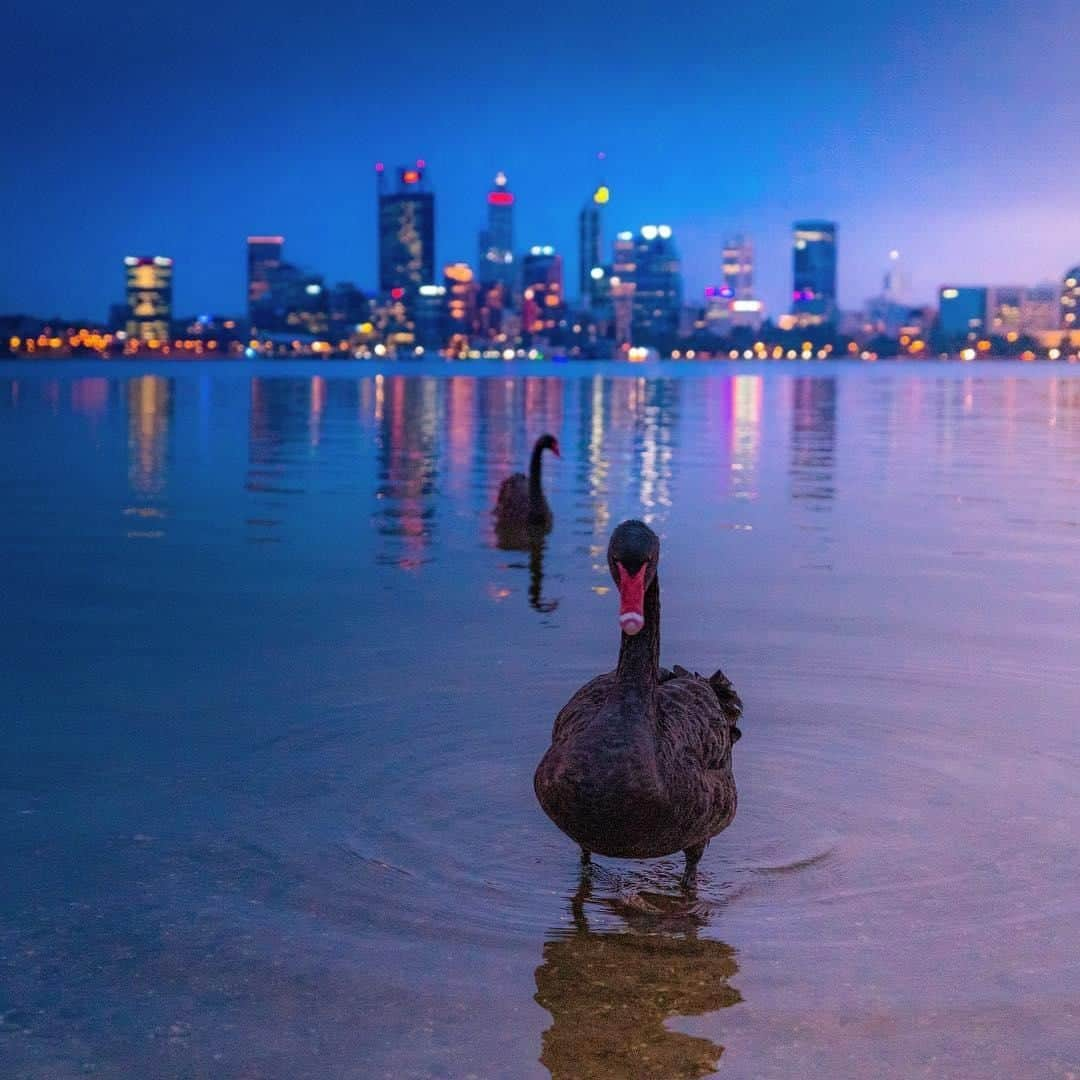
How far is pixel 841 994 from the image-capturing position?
17.7 ft

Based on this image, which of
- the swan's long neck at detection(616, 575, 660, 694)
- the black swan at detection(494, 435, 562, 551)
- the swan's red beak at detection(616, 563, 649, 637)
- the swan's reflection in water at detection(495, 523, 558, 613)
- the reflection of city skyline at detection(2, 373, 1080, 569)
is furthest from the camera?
the reflection of city skyline at detection(2, 373, 1080, 569)

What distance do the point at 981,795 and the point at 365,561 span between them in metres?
8.60

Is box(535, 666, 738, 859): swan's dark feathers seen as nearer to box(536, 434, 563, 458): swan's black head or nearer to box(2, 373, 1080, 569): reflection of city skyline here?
box(2, 373, 1080, 569): reflection of city skyline

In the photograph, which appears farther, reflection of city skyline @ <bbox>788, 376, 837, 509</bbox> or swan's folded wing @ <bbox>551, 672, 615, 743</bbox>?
reflection of city skyline @ <bbox>788, 376, 837, 509</bbox>

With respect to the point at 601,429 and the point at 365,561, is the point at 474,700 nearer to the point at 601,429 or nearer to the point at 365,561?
the point at 365,561

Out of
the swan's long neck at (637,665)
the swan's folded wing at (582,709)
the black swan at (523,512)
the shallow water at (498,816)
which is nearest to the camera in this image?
the shallow water at (498,816)

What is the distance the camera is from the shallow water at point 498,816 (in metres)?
5.14

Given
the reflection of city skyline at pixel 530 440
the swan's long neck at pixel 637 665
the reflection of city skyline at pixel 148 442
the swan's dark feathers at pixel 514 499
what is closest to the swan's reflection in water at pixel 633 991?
the swan's long neck at pixel 637 665

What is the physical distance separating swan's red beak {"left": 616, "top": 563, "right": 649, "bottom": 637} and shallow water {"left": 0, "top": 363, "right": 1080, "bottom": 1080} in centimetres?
131

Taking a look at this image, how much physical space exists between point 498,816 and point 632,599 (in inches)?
80.8

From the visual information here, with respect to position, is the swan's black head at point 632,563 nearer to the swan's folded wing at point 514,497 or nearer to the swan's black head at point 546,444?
the swan's folded wing at point 514,497

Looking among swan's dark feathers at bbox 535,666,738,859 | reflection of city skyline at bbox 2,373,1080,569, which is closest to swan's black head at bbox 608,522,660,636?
swan's dark feathers at bbox 535,666,738,859

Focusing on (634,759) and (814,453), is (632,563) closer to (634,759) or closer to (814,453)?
(634,759)

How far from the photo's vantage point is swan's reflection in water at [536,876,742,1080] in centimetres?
496
